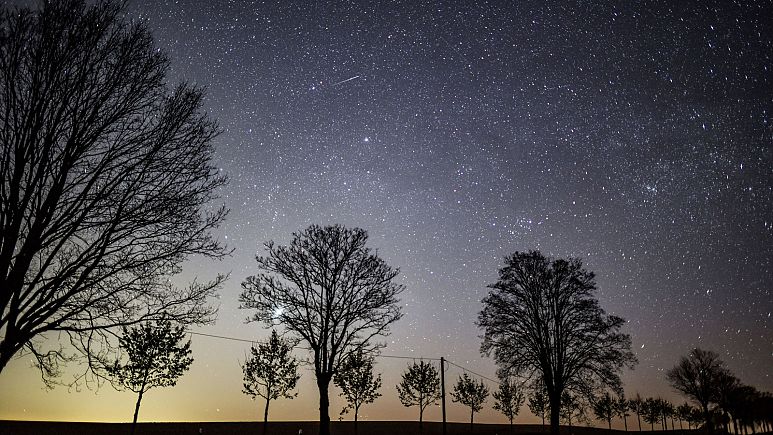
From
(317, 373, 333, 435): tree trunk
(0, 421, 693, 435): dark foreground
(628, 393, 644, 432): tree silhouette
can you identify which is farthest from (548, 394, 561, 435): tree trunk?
(628, 393, 644, 432): tree silhouette

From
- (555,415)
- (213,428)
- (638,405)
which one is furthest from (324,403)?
(638,405)

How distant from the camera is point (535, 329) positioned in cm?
2666

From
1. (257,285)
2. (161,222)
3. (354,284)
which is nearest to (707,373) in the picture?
(354,284)

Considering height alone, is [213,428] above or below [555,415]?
below

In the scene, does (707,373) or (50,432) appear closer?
(50,432)

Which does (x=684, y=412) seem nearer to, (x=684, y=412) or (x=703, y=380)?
(x=684, y=412)

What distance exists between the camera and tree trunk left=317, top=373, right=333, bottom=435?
63.5 feet

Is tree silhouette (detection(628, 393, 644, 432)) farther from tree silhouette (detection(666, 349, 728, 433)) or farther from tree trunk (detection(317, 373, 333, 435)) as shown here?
tree trunk (detection(317, 373, 333, 435))

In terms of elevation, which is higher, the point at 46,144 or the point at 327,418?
the point at 46,144

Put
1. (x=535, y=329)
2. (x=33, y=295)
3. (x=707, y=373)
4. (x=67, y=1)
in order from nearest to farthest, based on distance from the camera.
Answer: (x=33, y=295) < (x=67, y=1) < (x=535, y=329) < (x=707, y=373)

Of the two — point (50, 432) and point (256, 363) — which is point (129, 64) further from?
point (256, 363)

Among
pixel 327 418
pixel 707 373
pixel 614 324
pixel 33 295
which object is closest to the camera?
pixel 33 295

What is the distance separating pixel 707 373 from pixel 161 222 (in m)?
56.9

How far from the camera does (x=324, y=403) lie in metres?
20.0
